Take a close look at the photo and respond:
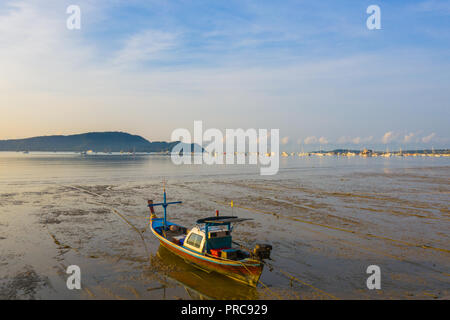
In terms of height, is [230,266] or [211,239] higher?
[211,239]

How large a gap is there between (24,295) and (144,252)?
786cm

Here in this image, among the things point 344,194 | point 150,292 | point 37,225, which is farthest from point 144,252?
point 344,194

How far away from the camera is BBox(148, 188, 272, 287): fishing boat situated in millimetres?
15570

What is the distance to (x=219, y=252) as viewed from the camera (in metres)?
16.7

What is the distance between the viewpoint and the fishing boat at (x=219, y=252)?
1557 centimetres

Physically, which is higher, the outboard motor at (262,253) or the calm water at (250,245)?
the outboard motor at (262,253)

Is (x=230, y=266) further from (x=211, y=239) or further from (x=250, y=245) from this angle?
(x=250, y=245)

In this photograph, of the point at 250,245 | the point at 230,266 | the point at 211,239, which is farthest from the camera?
the point at 250,245

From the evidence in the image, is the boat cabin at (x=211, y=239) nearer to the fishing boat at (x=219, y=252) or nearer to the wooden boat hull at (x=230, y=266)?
the fishing boat at (x=219, y=252)

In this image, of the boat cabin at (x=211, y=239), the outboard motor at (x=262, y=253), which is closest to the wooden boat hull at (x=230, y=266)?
the boat cabin at (x=211, y=239)

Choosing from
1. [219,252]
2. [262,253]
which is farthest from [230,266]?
[262,253]

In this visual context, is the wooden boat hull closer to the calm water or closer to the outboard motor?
the calm water

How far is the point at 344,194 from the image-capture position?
47.9 m
